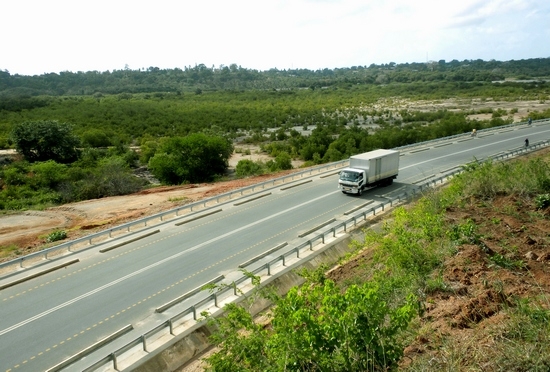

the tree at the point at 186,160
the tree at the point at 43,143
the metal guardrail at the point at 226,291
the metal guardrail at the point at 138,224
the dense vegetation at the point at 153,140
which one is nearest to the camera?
the metal guardrail at the point at 226,291

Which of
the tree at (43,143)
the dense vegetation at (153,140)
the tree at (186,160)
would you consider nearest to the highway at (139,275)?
the dense vegetation at (153,140)

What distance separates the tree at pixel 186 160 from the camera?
45188 mm

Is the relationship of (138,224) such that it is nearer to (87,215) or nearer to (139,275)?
(87,215)

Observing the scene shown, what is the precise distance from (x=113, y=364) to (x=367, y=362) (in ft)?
23.8

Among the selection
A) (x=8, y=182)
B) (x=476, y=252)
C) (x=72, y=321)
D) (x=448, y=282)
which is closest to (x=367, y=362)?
(x=448, y=282)

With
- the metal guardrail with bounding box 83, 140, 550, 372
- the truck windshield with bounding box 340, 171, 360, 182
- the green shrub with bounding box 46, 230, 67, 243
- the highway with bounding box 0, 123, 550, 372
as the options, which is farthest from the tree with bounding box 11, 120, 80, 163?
→ the metal guardrail with bounding box 83, 140, 550, 372

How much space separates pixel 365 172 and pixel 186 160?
23.2m

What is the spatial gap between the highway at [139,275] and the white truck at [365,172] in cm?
67

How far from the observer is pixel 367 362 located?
295 inches

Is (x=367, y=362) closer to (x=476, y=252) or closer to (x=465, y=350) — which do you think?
(x=465, y=350)

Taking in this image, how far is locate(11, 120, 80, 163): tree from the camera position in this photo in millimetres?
55969

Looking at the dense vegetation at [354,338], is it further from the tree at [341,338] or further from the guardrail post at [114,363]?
the guardrail post at [114,363]

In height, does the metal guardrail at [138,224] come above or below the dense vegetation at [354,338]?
below

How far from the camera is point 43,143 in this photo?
5588cm
